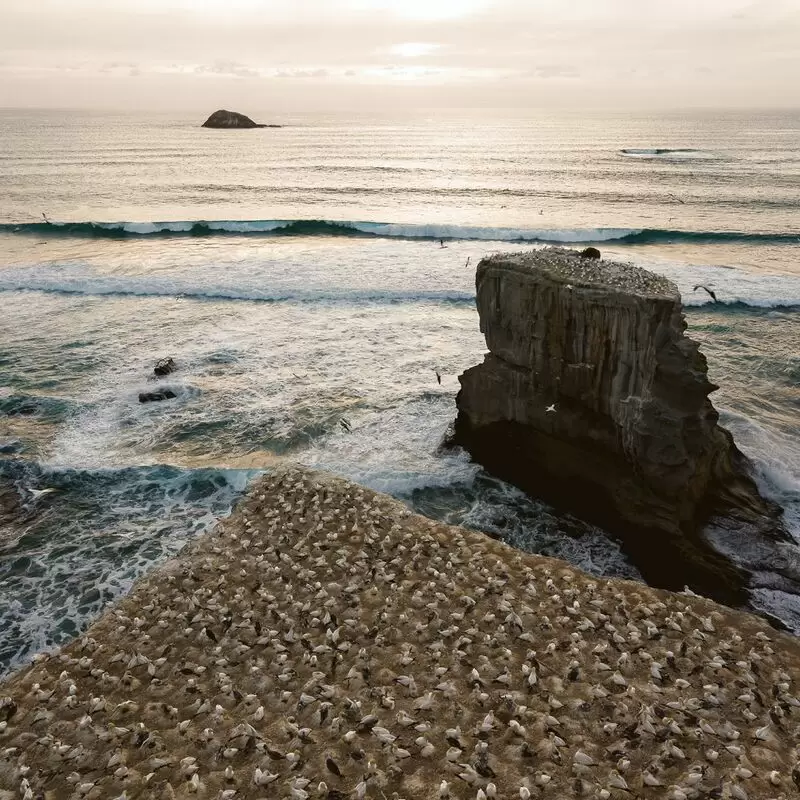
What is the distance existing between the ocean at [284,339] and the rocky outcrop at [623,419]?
0.82 meters

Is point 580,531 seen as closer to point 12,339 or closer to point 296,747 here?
point 296,747

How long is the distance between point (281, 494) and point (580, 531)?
23.6 ft

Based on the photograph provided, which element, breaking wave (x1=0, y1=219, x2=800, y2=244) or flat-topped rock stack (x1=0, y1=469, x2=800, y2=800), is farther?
breaking wave (x1=0, y1=219, x2=800, y2=244)

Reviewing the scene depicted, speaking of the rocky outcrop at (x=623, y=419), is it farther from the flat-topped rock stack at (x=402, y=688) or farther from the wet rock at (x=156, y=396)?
the wet rock at (x=156, y=396)

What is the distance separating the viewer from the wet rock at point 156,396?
21.2 m

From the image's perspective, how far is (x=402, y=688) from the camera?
9344 mm

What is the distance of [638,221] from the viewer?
5175cm

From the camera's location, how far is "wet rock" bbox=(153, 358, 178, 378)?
76.0ft

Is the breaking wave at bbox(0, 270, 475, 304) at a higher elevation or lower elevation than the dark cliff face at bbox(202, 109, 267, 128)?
lower

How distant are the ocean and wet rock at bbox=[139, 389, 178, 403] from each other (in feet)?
1.66

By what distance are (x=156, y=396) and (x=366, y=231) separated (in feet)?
109

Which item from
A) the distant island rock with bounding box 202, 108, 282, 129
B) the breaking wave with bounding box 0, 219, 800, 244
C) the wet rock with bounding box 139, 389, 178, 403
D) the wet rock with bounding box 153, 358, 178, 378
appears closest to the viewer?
the wet rock with bounding box 139, 389, 178, 403

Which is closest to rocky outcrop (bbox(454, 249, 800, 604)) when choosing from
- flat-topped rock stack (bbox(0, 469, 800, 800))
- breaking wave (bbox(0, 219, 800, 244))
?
flat-topped rock stack (bbox(0, 469, 800, 800))

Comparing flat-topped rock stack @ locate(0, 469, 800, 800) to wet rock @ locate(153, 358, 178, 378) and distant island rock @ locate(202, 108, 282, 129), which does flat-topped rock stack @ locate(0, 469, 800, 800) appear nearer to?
wet rock @ locate(153, 358, 178, 378)
